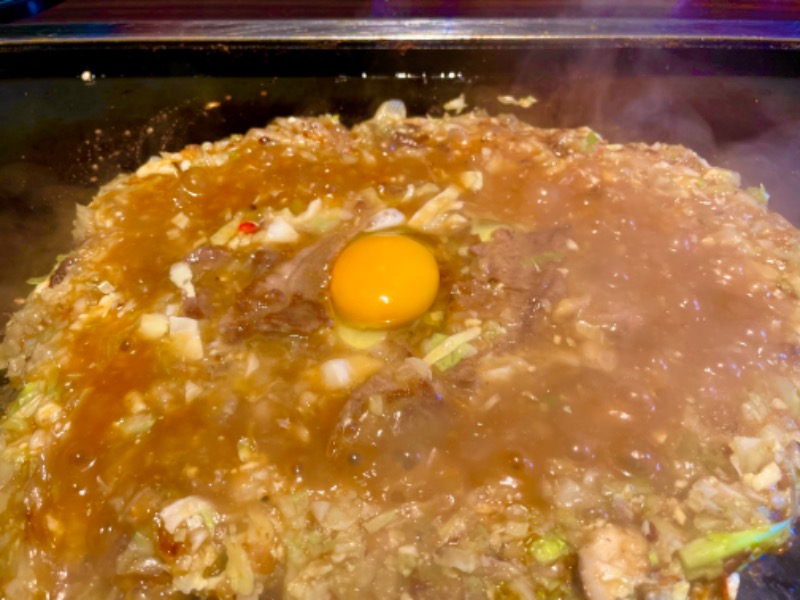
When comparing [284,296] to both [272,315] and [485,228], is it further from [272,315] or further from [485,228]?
[485,228]

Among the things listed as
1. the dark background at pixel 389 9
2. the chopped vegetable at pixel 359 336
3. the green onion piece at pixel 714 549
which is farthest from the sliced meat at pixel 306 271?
the dark background at pixel 389 9

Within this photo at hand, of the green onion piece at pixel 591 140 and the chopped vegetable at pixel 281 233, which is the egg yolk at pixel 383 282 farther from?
the green onion piece at pixel 591 140

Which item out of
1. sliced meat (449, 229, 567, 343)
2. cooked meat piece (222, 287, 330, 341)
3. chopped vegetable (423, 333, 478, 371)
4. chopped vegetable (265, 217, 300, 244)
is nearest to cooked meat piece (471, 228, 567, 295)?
sliced meat (449, 229, 567, 343)

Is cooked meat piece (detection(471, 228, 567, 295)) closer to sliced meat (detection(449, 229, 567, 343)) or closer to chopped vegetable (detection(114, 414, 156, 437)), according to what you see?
sliced meat (detection(449, 229, 567, 343))

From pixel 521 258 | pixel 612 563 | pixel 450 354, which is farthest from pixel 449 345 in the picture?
pixel 612 563

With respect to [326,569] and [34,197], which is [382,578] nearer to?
[326,569]

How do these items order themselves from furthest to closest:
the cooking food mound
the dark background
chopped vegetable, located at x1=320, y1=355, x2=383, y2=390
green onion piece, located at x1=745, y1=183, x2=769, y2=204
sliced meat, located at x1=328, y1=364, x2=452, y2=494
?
the dark background, green onion piece, located at x1=745, y1=183, x2=769, y2=204, chopped vegetable, located at x1=320, y1=355, x2=383, y2=390, sliced meat, located at x1=328, y1=364, x2=452, y2=494, the cooking food mound
